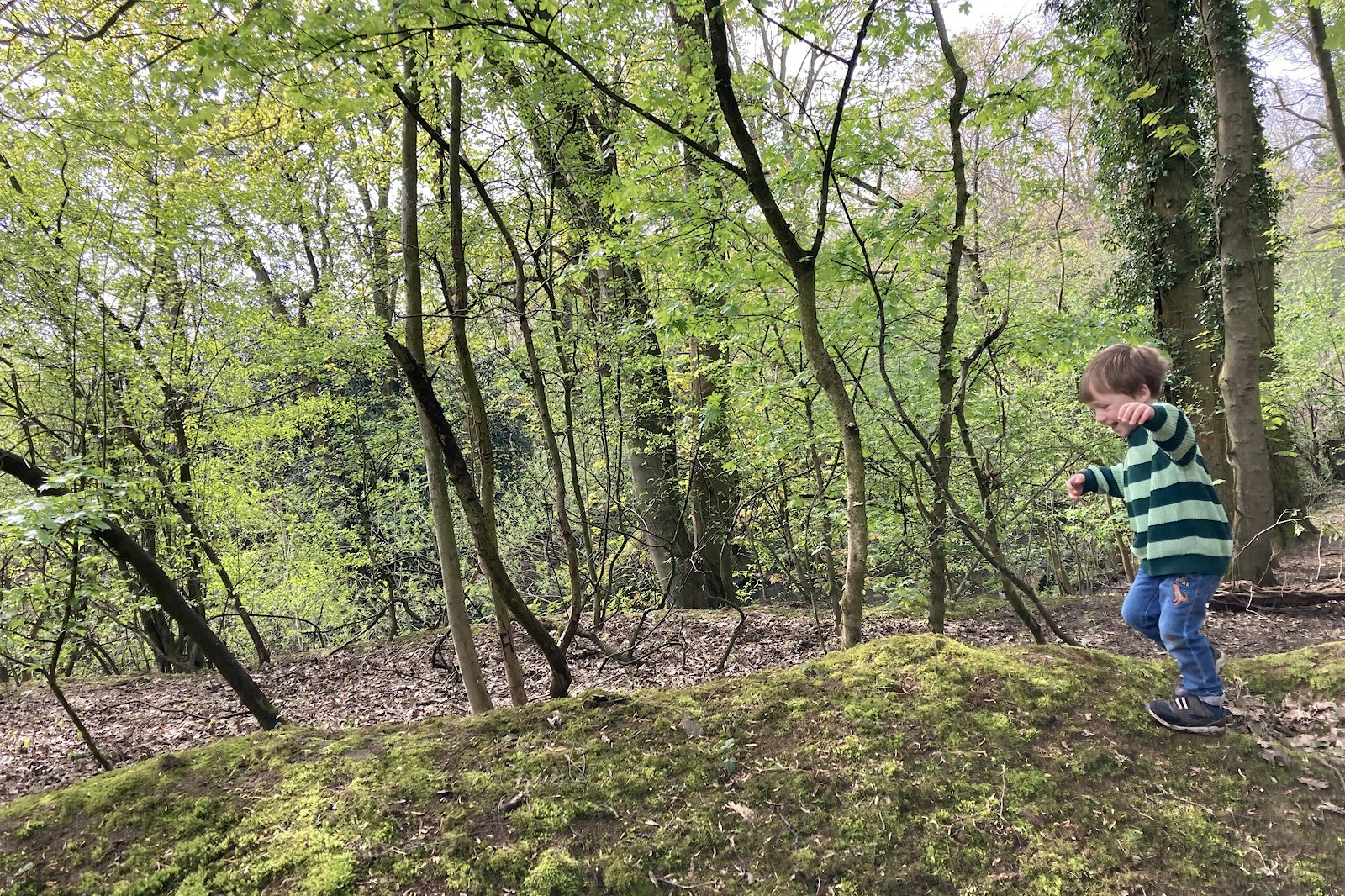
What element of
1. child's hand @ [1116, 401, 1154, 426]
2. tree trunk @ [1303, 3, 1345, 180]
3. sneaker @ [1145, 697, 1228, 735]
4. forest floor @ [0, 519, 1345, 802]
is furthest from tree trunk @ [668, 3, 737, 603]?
tree trunk @ [1303, 3, 1345, 180]

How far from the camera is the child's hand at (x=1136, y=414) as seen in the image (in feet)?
7.17

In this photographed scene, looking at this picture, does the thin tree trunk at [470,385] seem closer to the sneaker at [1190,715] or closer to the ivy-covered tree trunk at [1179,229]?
the sneaker at [1190,715]

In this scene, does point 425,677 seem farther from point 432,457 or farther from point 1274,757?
point 1274,757

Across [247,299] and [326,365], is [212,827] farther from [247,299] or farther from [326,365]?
[326,365]

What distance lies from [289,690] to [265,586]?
326 cm

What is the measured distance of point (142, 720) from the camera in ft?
19.6

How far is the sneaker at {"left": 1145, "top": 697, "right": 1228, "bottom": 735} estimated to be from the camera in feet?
7.11

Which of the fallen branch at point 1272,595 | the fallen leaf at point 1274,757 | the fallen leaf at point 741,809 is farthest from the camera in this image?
the fallen branch at point 1272,595

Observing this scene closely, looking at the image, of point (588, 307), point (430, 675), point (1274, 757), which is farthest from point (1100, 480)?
point (430, 675)

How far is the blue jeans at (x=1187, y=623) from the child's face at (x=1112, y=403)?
598mm

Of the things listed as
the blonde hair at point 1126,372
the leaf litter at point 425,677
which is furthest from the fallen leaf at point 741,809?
the leaf litter at point 425,677

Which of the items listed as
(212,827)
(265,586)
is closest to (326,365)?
(265,586)

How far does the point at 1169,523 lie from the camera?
2.43 meters

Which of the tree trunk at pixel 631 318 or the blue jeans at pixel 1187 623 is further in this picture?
the tree trunk at pixel 631 318
